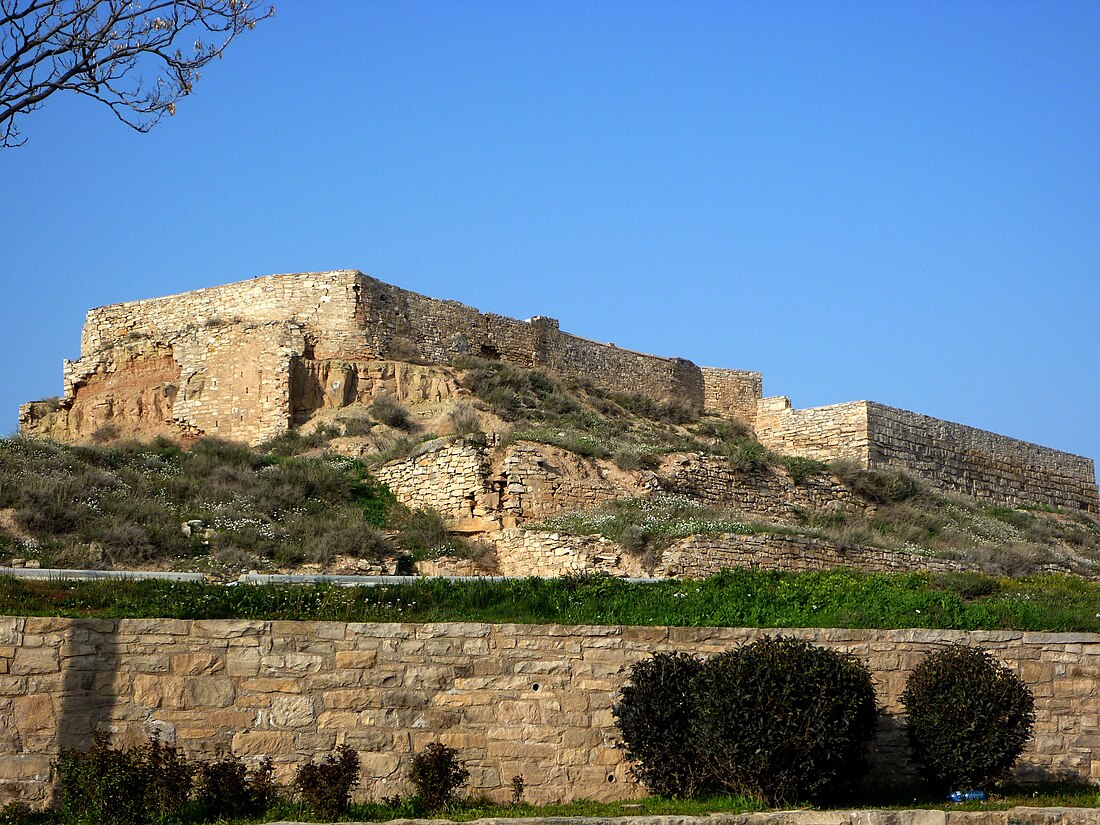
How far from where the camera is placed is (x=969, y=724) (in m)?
11.9

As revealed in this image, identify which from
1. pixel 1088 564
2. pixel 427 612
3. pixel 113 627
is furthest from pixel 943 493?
pixel 113 627

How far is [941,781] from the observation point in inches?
476

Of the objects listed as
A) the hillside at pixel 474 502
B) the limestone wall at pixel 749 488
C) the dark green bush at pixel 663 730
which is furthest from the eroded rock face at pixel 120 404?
the dark green bush at pixel 663 730

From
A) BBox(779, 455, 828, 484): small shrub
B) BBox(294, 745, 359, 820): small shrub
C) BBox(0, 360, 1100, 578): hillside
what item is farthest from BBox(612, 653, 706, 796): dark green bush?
BBox(779, 455, 828, 484): small shrub

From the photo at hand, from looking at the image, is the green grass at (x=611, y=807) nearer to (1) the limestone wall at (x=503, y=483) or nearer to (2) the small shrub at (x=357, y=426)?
(1) the limestone wall at (x=503, y=483)

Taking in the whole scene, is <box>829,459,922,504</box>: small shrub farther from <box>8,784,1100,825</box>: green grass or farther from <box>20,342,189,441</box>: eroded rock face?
<box>8,784,1100,825</box>: green grass

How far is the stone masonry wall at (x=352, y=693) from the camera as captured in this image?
36.2ft

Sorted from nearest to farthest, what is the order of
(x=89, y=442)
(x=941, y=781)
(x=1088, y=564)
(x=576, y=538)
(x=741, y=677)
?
(x=741, y=677) → (x=941, y=781) → (x=576, y=538) → (x=1088, y=564) → (x=89, y=442)

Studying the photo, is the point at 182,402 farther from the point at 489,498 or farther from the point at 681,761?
the point at 681,761

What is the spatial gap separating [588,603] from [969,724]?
3.70 m

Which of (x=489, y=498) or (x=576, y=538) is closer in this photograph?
(x=576, y=538)

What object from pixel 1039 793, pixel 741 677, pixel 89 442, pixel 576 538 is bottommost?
pixel 1039 793

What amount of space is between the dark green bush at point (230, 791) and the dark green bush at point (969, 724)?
5.73 metres

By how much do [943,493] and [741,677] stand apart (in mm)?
22210
